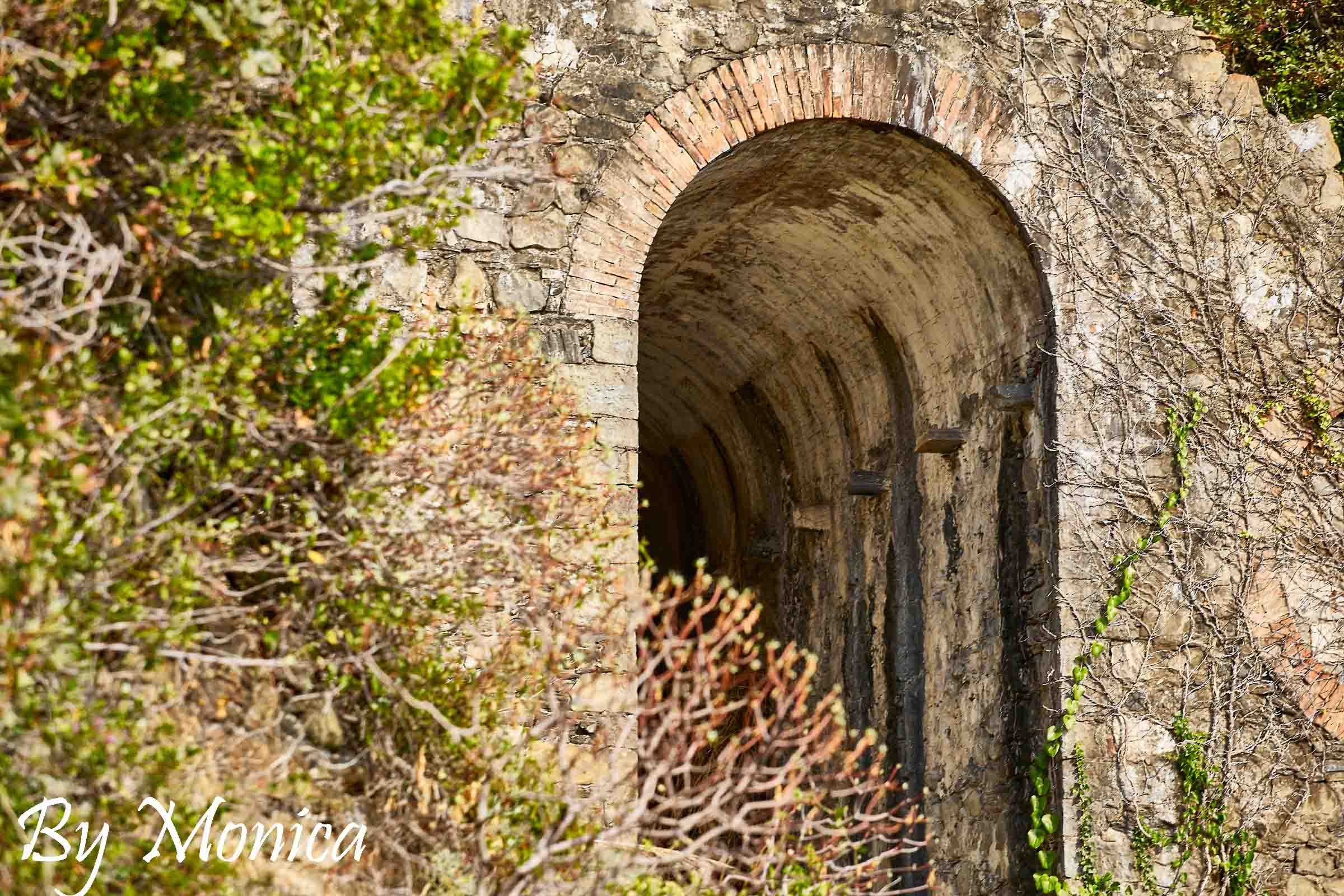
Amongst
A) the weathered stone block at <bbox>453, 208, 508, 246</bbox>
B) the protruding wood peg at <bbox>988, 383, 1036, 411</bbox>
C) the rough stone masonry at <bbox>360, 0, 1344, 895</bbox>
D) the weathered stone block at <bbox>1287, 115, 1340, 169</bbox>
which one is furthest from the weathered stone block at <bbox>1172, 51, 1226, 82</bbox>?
the weathered stone block at <bbox>453, 208, 508, 246</bbox>

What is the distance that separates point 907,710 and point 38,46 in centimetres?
550

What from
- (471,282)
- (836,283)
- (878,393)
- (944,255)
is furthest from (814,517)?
(471,282)

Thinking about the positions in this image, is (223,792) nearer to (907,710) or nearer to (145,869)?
(145,869)

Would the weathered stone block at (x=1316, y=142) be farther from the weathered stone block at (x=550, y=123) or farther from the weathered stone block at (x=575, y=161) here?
the weathered stone block at (x=550, y=123)

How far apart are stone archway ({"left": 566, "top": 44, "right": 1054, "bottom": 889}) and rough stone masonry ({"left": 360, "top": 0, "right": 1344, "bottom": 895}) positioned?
2cm

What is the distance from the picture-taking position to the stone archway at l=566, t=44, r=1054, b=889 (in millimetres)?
6473

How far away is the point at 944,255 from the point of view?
23.7ft

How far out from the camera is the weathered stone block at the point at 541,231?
6.16 meters

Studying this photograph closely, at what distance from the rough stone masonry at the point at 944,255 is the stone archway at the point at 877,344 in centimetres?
2

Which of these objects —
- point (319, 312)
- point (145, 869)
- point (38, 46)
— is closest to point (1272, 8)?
point (319, 312)

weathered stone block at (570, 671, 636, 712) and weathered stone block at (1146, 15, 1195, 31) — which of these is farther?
weathered stone block at (1146, 15, 1195, 31)

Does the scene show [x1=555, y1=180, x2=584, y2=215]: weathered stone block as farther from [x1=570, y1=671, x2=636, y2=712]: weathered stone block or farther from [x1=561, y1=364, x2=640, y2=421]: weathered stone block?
[x1=570, y1=671, x2=636, y2=712]: weathered stone block

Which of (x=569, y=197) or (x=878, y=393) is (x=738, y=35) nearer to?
(x=569, y=197)

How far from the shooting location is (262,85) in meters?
4.46
